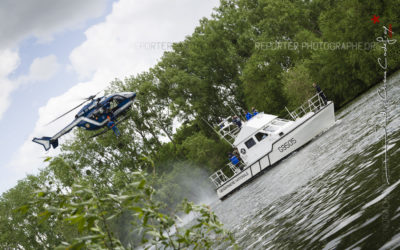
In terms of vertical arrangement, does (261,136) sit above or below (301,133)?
above

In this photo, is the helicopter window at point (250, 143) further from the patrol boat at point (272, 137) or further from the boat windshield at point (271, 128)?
the boat windshield at point (271, 128)

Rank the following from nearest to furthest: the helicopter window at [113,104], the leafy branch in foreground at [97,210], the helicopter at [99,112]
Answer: the leafy branch in foreground at [97,210] < the helicopter at [99,112] < the helicopter window at [113,104]

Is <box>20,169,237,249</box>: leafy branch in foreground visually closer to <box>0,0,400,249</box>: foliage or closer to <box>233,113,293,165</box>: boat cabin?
<box>233,113,293,165</box>: boat cabin

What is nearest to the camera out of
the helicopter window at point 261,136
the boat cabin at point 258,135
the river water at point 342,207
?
the river water at point 342,207

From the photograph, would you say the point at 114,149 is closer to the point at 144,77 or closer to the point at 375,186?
the point at 144,77

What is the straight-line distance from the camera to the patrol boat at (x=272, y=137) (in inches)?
1062

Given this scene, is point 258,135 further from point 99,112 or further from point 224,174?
point 224,174

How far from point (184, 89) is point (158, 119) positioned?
561 centimetres

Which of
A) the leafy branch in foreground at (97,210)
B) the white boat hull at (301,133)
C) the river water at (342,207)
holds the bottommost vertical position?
the river water at (342,207)

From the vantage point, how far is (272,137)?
27.5 metres

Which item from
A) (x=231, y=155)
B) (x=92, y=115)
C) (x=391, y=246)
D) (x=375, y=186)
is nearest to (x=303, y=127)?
(x=231, y=155)

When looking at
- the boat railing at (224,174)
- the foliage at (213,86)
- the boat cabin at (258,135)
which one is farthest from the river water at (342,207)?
the foliage at (213,86)

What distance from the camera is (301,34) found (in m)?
48.2

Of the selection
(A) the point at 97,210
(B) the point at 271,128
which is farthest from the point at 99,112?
(A) the point at 97,210
